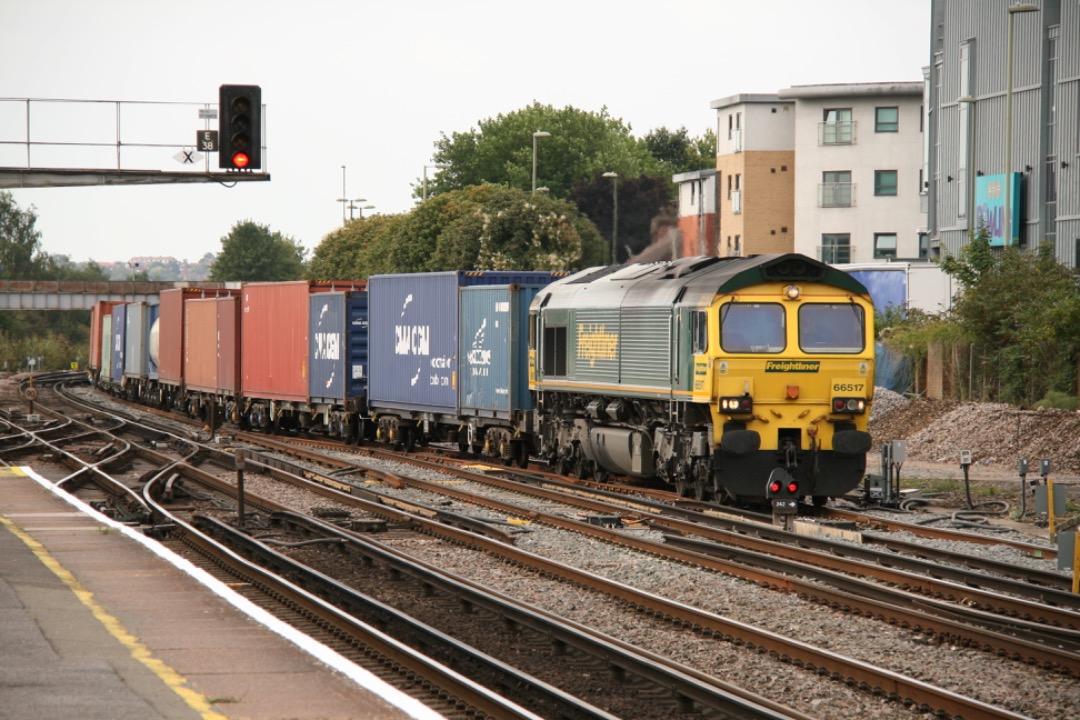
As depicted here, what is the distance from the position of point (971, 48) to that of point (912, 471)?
23.0 m

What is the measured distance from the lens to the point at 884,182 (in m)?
68.3

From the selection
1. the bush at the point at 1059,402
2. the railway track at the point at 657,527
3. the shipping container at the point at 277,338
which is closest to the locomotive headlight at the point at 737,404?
the railway track at the point at 657,527

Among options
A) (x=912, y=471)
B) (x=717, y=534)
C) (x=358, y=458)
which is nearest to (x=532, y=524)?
(x=717, y=534)

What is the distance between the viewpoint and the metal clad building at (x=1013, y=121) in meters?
40.3

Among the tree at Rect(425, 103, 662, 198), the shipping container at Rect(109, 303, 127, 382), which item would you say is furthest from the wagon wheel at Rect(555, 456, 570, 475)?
the tree at Rect(425, 103, 662, 198)

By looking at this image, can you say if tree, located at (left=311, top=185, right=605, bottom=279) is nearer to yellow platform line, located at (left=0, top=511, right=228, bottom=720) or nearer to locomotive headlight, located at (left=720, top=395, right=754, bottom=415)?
locomotive headlight, located at (left=720, top=395, right=754, bottom=415)

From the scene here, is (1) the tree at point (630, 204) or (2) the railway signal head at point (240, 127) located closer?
(2) the railway signal head at point (240, 127)

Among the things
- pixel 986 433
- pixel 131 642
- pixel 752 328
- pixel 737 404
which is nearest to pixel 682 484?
pixel 737 404

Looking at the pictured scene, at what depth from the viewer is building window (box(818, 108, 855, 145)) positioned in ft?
224

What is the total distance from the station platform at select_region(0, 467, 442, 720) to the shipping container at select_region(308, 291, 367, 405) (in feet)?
59.0

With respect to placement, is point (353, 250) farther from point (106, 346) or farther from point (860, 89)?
point (860, 89)

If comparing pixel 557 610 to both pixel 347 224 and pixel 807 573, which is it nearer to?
pixel 807 573

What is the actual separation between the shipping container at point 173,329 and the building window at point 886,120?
33.2 meters

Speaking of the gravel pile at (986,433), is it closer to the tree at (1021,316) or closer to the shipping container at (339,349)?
the tree at (1021,316)
